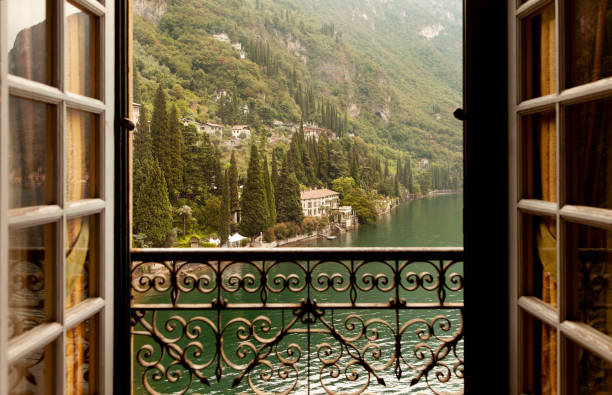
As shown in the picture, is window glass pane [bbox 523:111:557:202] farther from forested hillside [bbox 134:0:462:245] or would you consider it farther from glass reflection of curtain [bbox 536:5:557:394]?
forested hillside [bbox 134:0:462:245]

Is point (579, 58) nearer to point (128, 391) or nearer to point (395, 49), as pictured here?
point (128, 391)

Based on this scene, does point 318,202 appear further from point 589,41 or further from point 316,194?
point 589,41

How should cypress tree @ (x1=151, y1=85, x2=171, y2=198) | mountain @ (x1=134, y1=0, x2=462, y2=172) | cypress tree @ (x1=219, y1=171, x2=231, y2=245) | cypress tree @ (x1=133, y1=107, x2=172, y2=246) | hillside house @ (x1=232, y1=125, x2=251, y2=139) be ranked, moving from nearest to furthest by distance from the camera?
cypress tree @ (x1=133, y1=107, x2=172, y2=246)
cypress tree @ (x1=219, y1=171, x2=231, y2=245)
cypress tree @ (x1=151, y1=85, x2=171, y2=198)
mountain @ (x1=134, y1=0, x2=462, y2=172)
hillside house @ (x1=232, y1=125, x2=251, y2=139)

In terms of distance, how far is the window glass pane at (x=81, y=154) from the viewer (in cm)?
106

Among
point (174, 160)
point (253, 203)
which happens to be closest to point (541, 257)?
point (253, 203)

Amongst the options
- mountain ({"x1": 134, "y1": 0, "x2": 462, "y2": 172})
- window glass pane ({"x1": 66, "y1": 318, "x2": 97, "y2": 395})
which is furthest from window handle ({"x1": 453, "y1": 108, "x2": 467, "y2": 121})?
mountain ({"x1": 134, "y1": 0, "x2": 462, "y2": 172})

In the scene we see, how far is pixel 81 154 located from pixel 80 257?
271 mm

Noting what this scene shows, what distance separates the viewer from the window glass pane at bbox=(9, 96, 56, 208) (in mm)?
839

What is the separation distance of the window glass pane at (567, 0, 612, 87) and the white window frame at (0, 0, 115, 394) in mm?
1164

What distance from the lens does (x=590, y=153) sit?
0.93 m

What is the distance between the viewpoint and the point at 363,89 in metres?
31.7

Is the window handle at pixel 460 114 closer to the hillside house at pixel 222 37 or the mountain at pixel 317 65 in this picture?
the mountain at pixel 317 65

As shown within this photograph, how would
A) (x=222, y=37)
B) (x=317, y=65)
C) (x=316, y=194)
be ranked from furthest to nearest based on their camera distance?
1. (x=317, y=65)
2. (x=222, y=37)
3. (x=316, y=194)

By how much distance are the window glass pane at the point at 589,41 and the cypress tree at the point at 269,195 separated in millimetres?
22181
